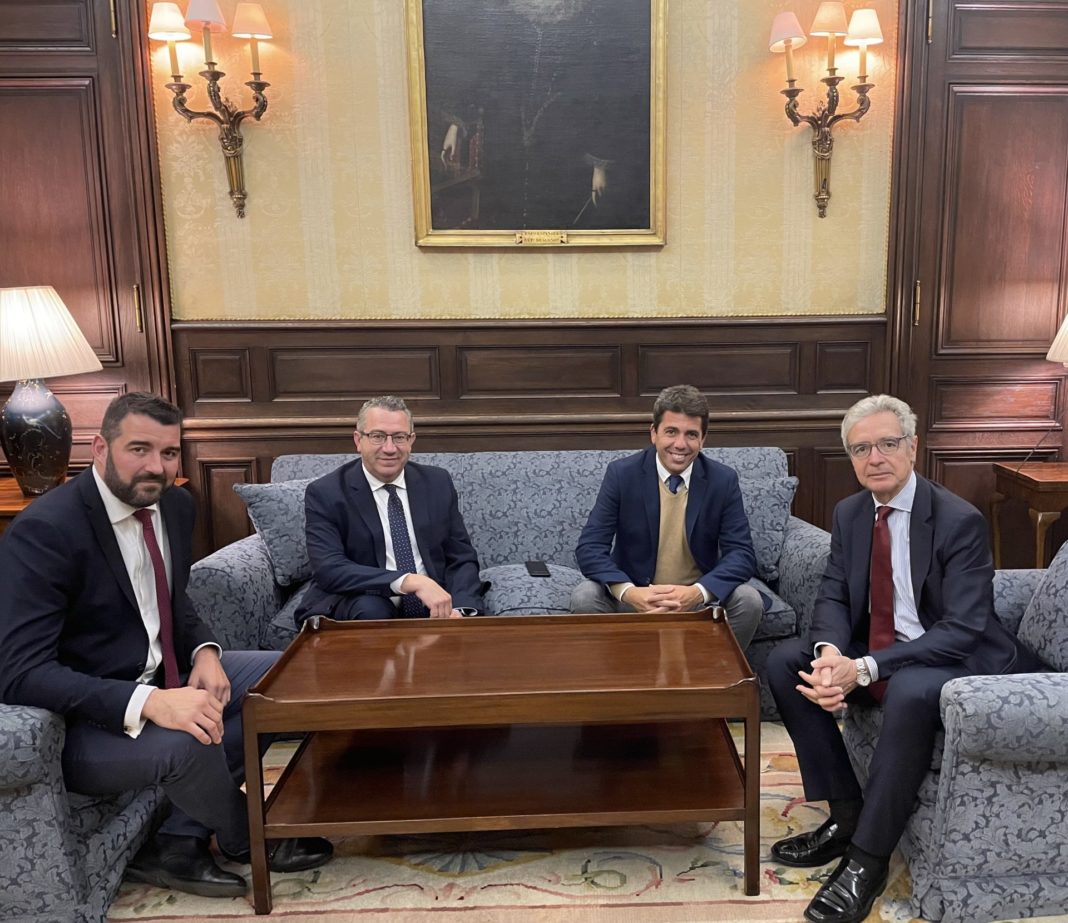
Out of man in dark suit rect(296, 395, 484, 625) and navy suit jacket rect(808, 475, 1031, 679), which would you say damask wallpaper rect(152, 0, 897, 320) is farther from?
navy suit jacket rect(808, 475, 1031, 679)

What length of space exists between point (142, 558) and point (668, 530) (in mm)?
1626

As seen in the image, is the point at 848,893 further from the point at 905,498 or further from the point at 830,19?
the point at 830,19

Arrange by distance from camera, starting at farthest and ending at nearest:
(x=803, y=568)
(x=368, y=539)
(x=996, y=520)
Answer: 1. (x=996, y=520)
2. (x=803, y=568)
3. (x=368, y=539)

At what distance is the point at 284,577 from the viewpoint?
10.1 feet

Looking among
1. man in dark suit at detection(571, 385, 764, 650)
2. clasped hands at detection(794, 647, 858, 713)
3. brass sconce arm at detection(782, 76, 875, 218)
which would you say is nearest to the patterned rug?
clasped hands at detection(794, 647, 858, 713)

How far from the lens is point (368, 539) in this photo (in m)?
2.84

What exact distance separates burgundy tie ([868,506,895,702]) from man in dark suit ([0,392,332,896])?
4.92 feet

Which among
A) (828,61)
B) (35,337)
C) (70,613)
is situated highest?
(828,61)

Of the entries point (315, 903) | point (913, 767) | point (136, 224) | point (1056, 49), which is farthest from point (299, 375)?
point (1056, 49)

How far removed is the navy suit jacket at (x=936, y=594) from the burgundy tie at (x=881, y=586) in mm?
22

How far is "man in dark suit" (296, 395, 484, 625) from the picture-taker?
108 inches

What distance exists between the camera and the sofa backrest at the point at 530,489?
336 cm

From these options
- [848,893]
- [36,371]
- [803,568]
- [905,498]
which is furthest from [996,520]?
[36,371]

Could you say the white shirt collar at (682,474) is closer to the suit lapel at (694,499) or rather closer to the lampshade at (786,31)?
the suit lapel at (694,499)
